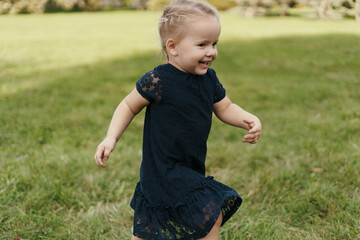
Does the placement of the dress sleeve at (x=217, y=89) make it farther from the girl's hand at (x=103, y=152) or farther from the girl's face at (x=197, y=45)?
the girl's hand at (x=103, y=152)

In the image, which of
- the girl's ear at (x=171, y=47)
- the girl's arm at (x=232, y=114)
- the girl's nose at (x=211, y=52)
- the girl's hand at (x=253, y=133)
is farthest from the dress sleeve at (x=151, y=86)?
the girl's hand at (x=253, y=133)

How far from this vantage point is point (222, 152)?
11.5 feet

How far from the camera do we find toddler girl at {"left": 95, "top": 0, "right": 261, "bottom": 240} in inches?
66.6

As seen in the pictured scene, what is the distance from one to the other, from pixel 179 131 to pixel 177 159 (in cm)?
14

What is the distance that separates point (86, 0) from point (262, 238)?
3318 centimetres

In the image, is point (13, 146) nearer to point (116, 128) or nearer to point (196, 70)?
point (116, 128)

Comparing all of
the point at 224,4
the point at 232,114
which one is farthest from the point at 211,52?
the point at 224,4

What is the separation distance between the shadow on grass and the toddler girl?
0.81 metres

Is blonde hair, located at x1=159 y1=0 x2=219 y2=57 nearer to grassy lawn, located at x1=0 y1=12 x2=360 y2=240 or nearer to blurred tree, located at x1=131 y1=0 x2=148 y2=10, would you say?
grassy lawn, located at x1=0 y1=12 x2=360 y2=240

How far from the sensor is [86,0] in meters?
32.3

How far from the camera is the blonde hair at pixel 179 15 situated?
166 cm

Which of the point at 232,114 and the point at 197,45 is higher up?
the point at 197,45

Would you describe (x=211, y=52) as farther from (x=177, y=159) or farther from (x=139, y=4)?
(x=139, y=4)

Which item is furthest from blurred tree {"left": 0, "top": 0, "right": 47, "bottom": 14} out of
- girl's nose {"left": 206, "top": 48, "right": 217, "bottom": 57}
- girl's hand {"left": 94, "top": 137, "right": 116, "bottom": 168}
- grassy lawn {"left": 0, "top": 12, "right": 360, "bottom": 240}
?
girl's nose {"left": 206, "top": 48, "right": 217, "bottom": 57}
